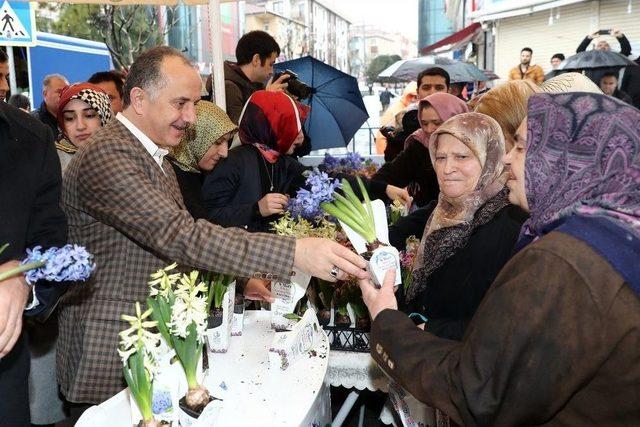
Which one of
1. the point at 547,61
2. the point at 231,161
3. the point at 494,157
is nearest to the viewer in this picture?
the point at 494,157

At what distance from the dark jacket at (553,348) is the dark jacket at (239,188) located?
207cm

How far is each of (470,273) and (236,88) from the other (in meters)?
3.41

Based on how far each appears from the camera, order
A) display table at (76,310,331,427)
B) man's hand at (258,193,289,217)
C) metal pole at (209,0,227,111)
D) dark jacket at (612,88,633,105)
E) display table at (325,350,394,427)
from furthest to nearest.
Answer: dark jacket at (612,88,633,105)
metal pole at (209,0,227,111)
man's hand at (258,193,289,217)
display table at (325,350,394,427)
display table at (76,310,331,427)

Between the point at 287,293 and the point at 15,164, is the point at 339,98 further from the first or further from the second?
the point at 15,164

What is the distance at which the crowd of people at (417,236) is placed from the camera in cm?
124

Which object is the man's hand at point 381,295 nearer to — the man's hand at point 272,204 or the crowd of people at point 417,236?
the crowd of people at point 417,236

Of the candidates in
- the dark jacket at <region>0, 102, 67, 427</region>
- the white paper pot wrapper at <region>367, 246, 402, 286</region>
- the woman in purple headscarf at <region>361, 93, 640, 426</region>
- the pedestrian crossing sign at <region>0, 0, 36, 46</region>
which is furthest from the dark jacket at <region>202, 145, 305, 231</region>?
the pedestrian crossing sign at <region>0, 0, 36, 46</region>

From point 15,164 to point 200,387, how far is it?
0.82 metres

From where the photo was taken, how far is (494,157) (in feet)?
8.57

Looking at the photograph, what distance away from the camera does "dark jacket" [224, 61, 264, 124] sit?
5.07 m

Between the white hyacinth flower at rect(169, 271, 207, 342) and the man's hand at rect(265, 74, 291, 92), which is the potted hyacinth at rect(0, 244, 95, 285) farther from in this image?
the man's hand at rect(265, 74, 291, 92)

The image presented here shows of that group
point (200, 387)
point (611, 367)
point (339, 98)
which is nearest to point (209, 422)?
point (200, 387)

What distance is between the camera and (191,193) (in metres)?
2.90

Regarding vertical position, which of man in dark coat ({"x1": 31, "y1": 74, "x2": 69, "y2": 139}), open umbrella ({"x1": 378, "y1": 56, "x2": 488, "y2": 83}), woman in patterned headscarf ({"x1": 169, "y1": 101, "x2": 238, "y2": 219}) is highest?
open umbrella ({"x1": 378, "y1": 56, "x2": 488, "y2": 83})
